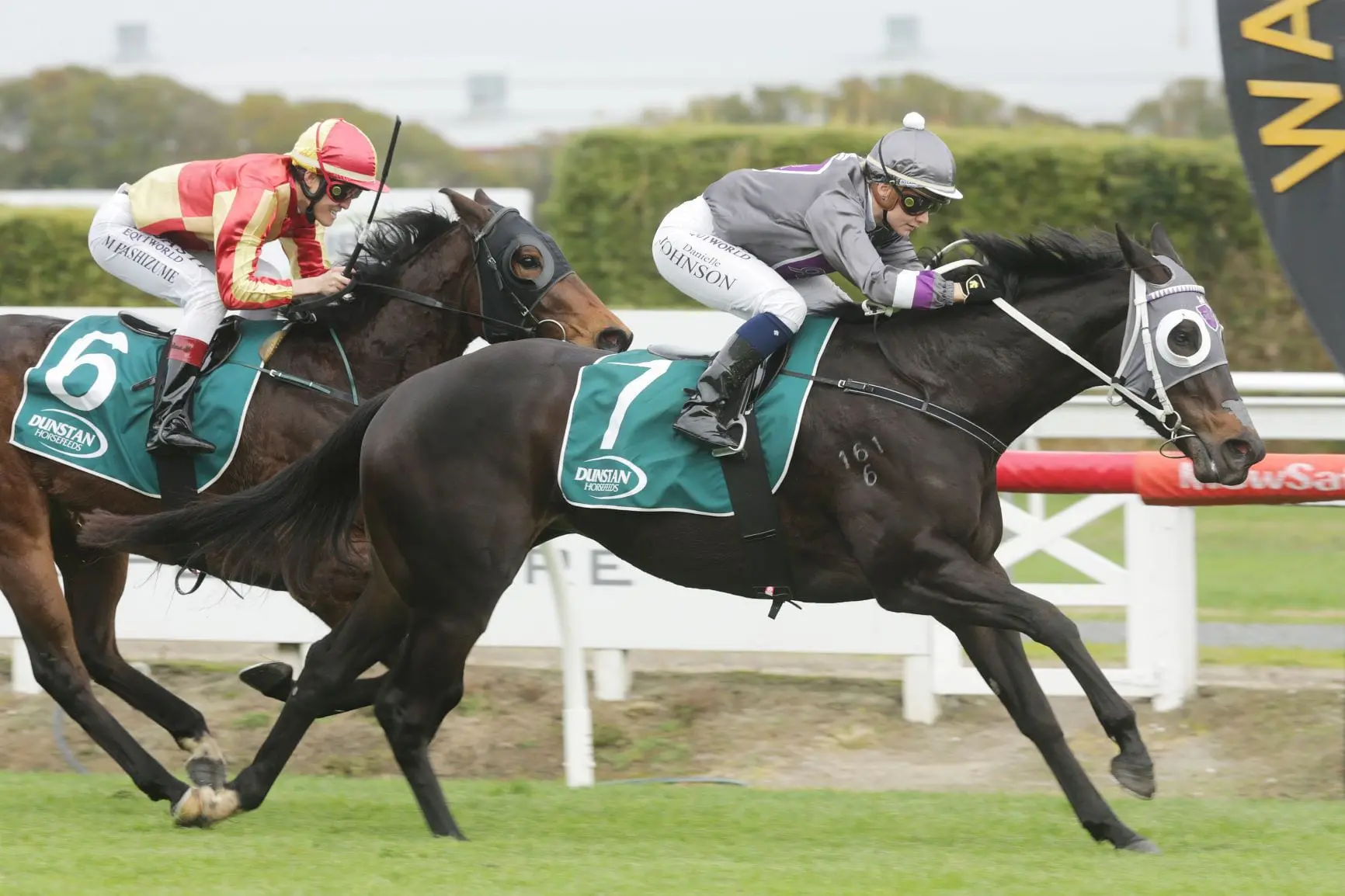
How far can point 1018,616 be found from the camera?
4574 mm

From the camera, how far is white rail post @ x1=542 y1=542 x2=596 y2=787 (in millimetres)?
6238

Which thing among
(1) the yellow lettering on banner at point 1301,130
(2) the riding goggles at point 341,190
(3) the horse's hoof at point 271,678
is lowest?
(3) the horse's hoof at point 271,678

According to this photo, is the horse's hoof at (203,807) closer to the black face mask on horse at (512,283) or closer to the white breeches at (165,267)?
the white breeches at (165,267)

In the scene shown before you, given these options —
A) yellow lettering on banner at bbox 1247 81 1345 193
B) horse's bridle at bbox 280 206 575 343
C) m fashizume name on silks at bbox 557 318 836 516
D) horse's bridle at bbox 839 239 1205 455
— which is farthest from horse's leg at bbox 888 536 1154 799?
horse's bridle at bbox 280 206 575 343

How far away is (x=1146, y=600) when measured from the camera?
6.55 m

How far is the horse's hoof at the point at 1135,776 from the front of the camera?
4.48m

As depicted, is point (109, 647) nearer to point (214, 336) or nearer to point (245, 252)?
point (214, 336)

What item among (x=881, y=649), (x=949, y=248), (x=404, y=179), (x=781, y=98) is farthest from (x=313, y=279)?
(x=404, y=179)

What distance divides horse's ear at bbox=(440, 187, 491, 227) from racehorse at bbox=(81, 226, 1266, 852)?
845mm

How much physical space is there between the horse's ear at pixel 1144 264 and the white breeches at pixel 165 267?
104 inches

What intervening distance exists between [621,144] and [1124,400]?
345 inches

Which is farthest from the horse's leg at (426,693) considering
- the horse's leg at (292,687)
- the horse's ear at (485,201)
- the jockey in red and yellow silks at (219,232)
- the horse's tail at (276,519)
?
the horse's ear at (485,201)

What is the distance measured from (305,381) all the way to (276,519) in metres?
0.55

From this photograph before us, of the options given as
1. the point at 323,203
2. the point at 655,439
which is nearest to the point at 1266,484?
the point at 655,439
